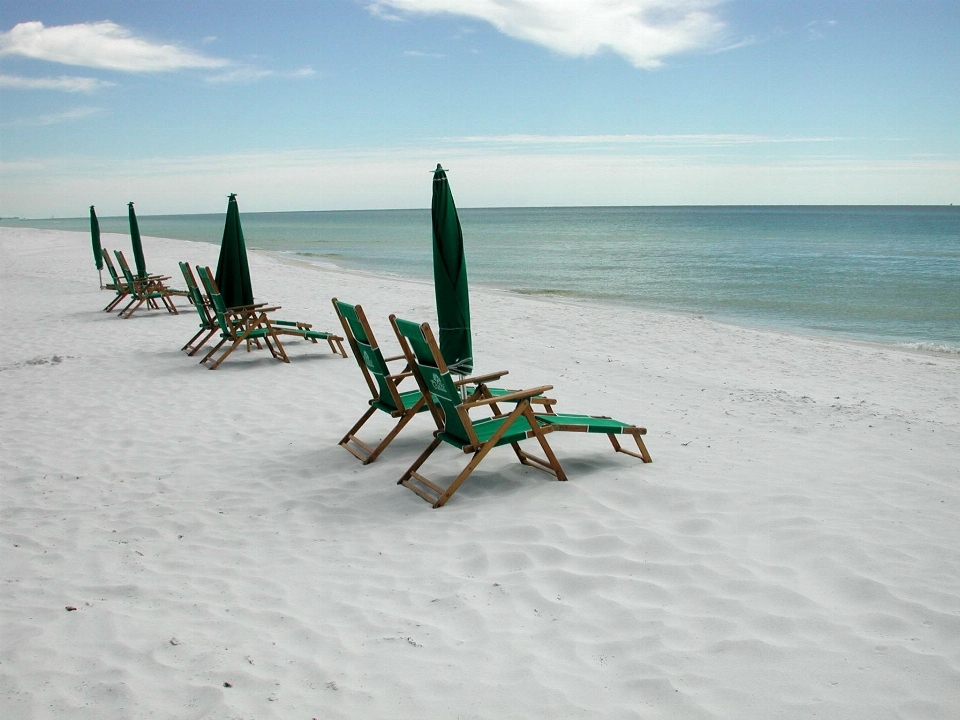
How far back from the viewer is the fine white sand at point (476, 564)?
251 centimetres

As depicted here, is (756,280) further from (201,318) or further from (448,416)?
(448,416)

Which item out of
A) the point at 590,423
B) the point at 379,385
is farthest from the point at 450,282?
the point at 590,423

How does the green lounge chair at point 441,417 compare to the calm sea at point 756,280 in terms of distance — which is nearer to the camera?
the green lounge chair at point 441,417

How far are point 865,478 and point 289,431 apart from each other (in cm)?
410

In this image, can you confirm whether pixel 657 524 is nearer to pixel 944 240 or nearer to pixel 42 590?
pixel 42 590

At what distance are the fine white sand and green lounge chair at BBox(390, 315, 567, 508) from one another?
16cm

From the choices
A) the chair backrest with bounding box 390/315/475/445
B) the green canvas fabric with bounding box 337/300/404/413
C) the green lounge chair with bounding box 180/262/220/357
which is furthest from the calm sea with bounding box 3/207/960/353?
the chair backrest with bounding box 390/315/475/445

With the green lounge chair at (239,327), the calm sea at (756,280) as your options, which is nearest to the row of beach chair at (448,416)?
the green lounge chair at (239,327)

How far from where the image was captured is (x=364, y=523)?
4.09m

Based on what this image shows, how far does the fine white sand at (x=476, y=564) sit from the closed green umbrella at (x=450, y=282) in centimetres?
76

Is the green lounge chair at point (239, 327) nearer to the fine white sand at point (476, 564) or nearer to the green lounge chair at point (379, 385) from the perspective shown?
the fine white sand at point (476, 564)

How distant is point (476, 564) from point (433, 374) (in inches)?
51.5

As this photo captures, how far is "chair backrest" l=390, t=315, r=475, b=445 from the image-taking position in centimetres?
417

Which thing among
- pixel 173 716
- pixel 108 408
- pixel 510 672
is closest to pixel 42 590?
pixel 173 716
